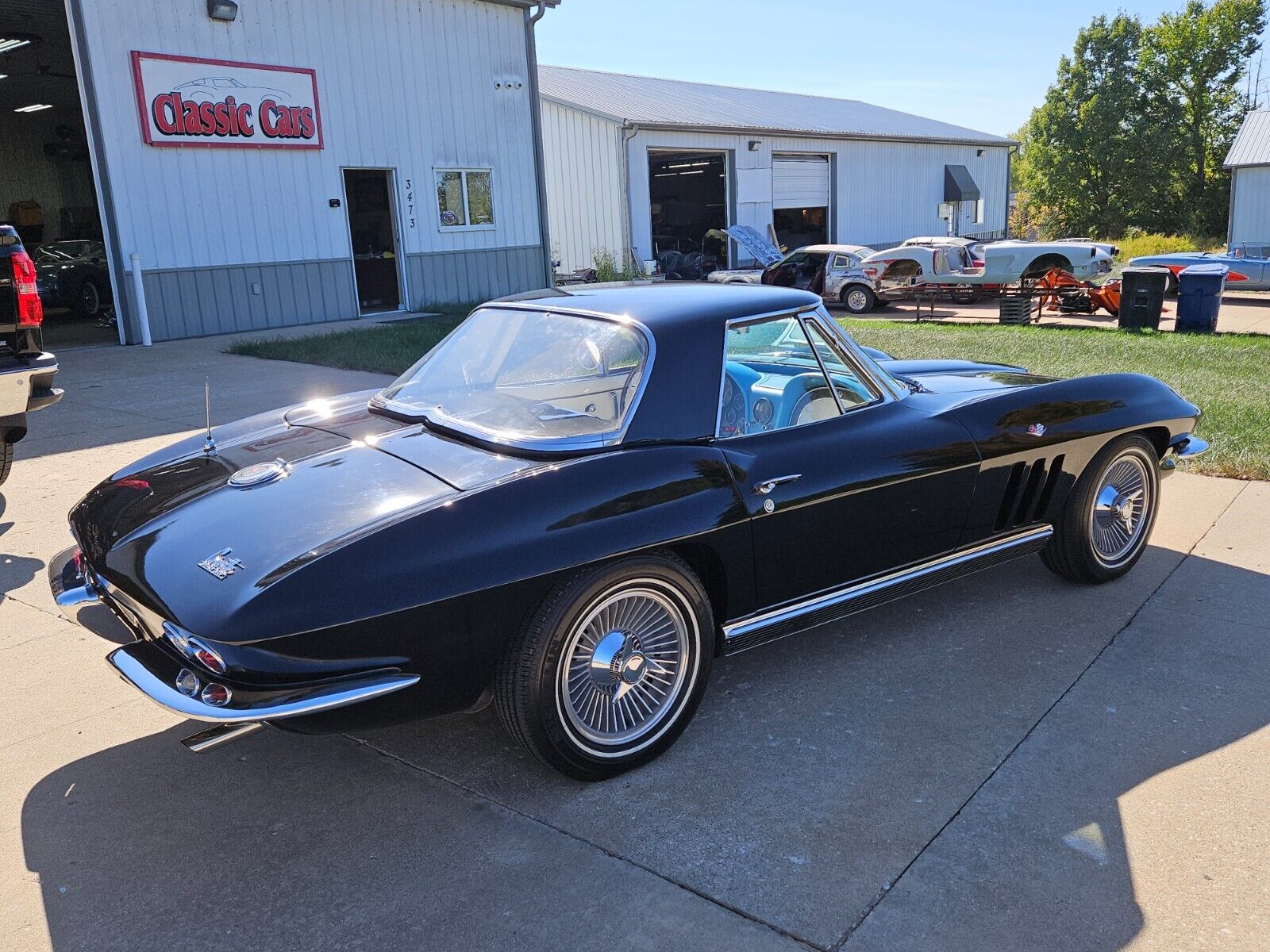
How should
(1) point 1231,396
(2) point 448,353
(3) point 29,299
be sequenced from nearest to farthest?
(2) point 448,353 < (3) point 29,299 < (1) point 1231,396

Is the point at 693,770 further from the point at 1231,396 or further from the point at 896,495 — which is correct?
the point at 1231,396

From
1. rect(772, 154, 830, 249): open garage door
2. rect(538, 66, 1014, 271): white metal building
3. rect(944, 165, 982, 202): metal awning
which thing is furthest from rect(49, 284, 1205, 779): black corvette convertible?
rect(944, 165, 982, 202): metal awning

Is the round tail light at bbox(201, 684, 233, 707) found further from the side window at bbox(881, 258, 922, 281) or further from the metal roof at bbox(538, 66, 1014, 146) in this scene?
the metal roof at bbox(538, 66, 1014, 146)

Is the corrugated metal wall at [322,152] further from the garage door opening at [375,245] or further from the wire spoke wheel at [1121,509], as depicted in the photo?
the wire spoke wheel at [1121,509]

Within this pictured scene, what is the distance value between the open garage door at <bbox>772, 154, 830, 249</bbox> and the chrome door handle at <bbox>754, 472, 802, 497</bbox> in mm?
27255

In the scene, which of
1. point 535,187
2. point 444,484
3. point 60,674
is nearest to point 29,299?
point 60,674

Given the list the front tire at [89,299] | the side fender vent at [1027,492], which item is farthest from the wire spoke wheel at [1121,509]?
the front tire at [89,299]

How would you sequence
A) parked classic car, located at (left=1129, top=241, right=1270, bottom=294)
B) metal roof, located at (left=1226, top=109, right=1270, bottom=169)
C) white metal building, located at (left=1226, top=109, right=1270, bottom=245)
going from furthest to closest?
white metal building, located at (left=1226, top=109, right=1270, bottom=245), metal roof, located at (left=1226, top=109, right=1270, bottom=169), parked classic car, located at (left=1129, top=241, right=1270, bottom=294)

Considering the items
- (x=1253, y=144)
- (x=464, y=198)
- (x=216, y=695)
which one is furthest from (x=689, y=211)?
(x=216, y=695)

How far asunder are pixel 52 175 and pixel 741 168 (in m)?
16.9

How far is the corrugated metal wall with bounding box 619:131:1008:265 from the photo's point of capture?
2500 centimetres

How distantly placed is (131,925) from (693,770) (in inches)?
61.6

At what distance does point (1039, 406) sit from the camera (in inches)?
166

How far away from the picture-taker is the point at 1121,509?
454 cm
